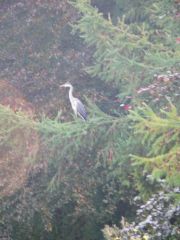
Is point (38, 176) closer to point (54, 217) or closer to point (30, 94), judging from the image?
point (54, 217)

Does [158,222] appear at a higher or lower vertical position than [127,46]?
lower

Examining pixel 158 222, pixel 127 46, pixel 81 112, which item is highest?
pixel 127 46

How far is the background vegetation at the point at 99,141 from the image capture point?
6.80 meters

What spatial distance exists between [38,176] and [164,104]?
3.40 m

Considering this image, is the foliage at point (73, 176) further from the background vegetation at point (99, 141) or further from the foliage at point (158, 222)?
the foliage at point (158, 222)

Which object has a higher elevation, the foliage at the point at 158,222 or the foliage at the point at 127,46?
the foliage at the point at 127,46

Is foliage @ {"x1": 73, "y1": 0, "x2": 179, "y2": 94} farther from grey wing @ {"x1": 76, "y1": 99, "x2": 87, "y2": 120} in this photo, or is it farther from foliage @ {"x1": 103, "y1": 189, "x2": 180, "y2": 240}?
foliage @ {"x1": 103, "y1": 189, "x2": 180, "y2": 240}

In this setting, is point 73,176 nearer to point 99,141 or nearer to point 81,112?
point 99,141

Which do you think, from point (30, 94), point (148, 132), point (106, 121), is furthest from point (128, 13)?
point (148, 132)

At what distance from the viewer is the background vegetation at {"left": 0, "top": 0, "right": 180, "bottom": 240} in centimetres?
680

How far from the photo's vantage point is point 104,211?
9.55 m

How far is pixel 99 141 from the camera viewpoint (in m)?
8.82

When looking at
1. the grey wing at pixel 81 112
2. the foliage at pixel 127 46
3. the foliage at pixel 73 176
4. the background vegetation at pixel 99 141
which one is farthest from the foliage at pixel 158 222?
the grey wing at pixel 81 112

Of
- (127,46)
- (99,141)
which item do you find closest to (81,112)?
(99,141)
